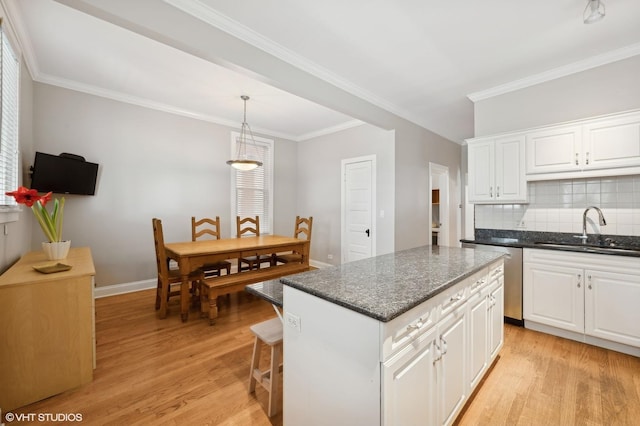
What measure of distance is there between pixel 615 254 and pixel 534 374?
1238mm

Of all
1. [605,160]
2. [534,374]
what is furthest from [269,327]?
[605,160]

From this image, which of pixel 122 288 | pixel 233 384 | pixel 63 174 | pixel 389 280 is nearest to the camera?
pixel 389 280

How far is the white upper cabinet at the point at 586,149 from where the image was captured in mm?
2434

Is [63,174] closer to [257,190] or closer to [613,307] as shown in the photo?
[257,190]

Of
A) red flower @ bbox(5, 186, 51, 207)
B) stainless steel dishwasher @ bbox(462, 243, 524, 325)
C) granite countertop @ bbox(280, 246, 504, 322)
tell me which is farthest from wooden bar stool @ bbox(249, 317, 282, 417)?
stainless steel dishwasher @ bbox(462, 243, 524, 325)

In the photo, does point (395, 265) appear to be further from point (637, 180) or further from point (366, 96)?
point (637, 180)

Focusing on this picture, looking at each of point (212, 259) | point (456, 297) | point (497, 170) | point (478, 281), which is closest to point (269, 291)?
point (456, 297)

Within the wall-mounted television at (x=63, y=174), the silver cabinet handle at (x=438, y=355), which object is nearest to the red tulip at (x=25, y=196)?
the wall-mounted television at (x=63, y=174)

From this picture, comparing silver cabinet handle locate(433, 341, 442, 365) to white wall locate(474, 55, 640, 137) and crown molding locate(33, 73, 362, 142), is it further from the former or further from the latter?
crown molding locate(33, 73, 362, 142)

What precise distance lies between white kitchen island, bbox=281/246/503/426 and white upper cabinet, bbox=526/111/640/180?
1.87m

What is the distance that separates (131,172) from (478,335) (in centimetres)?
447

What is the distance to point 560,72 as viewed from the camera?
9.50 ft

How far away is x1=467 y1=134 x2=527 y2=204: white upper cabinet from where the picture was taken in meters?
3.04

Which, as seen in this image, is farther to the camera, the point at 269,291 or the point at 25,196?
the point at 25,196
